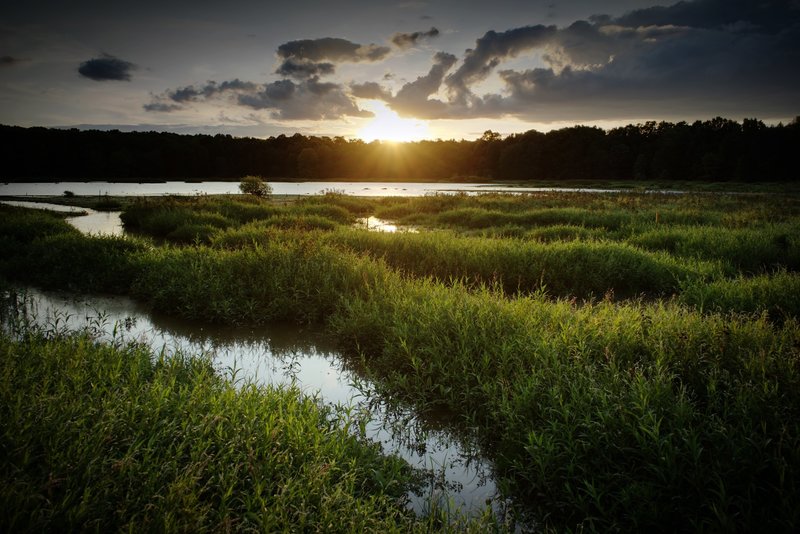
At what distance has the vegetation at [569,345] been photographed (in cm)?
329

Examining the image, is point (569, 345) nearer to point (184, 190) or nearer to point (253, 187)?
point (253, 187)

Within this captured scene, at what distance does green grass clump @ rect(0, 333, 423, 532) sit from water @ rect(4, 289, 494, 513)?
0.48 meters

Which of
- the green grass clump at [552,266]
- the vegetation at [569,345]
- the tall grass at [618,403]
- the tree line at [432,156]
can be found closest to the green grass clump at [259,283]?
the vegetation at [569,345]

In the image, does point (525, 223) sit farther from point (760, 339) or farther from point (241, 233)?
point (760, 339)

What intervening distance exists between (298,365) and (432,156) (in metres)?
134

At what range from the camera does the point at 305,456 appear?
357cm

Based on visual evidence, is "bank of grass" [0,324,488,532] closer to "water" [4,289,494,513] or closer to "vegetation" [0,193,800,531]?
"water" [4,289,494,513]

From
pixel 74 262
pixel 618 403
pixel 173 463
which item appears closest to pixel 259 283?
pixel 74 262

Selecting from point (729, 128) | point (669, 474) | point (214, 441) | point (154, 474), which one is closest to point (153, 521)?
point (154, 474)

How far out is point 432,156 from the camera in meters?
135

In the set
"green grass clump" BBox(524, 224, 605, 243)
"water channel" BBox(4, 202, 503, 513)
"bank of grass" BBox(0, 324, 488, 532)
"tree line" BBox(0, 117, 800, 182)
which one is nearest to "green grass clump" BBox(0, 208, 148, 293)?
"water channel" BBox(4, 202, 503, 513)

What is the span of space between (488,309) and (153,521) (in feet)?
16.2

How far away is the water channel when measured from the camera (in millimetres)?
4070

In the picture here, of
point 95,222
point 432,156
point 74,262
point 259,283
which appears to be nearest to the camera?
point 259,283
